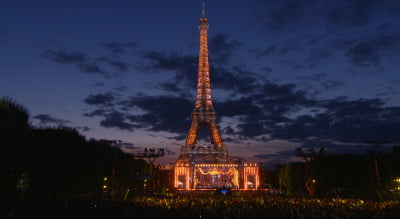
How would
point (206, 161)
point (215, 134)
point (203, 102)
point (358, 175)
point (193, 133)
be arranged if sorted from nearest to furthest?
point (358, 175), point (206, 161), point (193, 133), point (215, 134), point (203, 102)

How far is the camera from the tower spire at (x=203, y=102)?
7925 centimetres

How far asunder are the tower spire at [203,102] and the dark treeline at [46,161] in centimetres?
4151

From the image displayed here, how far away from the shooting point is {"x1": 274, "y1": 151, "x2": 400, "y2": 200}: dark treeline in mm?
35781

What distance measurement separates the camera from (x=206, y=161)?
70375mm

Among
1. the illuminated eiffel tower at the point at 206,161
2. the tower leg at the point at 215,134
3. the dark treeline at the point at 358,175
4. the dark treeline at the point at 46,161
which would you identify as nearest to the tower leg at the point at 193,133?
the illuminated eiffel tower at the point at 206,161

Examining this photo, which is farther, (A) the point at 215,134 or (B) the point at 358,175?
(A) the point at 215,134

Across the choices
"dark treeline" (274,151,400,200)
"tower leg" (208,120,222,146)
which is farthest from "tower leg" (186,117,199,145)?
"dark treeline" (274,151,400,200)

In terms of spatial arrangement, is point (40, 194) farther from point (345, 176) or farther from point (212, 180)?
point (212, 180)

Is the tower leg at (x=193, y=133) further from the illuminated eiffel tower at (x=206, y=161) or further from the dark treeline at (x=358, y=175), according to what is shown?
the dark treeline at (x=358, y=175)

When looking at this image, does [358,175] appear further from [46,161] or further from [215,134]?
[215,134]

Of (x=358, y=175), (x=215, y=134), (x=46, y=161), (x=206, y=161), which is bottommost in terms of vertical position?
(x=358, y=175)

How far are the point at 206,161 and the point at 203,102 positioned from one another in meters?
Result: 16.3

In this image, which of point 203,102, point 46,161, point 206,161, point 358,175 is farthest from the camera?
point 203,102

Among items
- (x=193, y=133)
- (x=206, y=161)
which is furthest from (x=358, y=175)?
(x=193, y=133)
